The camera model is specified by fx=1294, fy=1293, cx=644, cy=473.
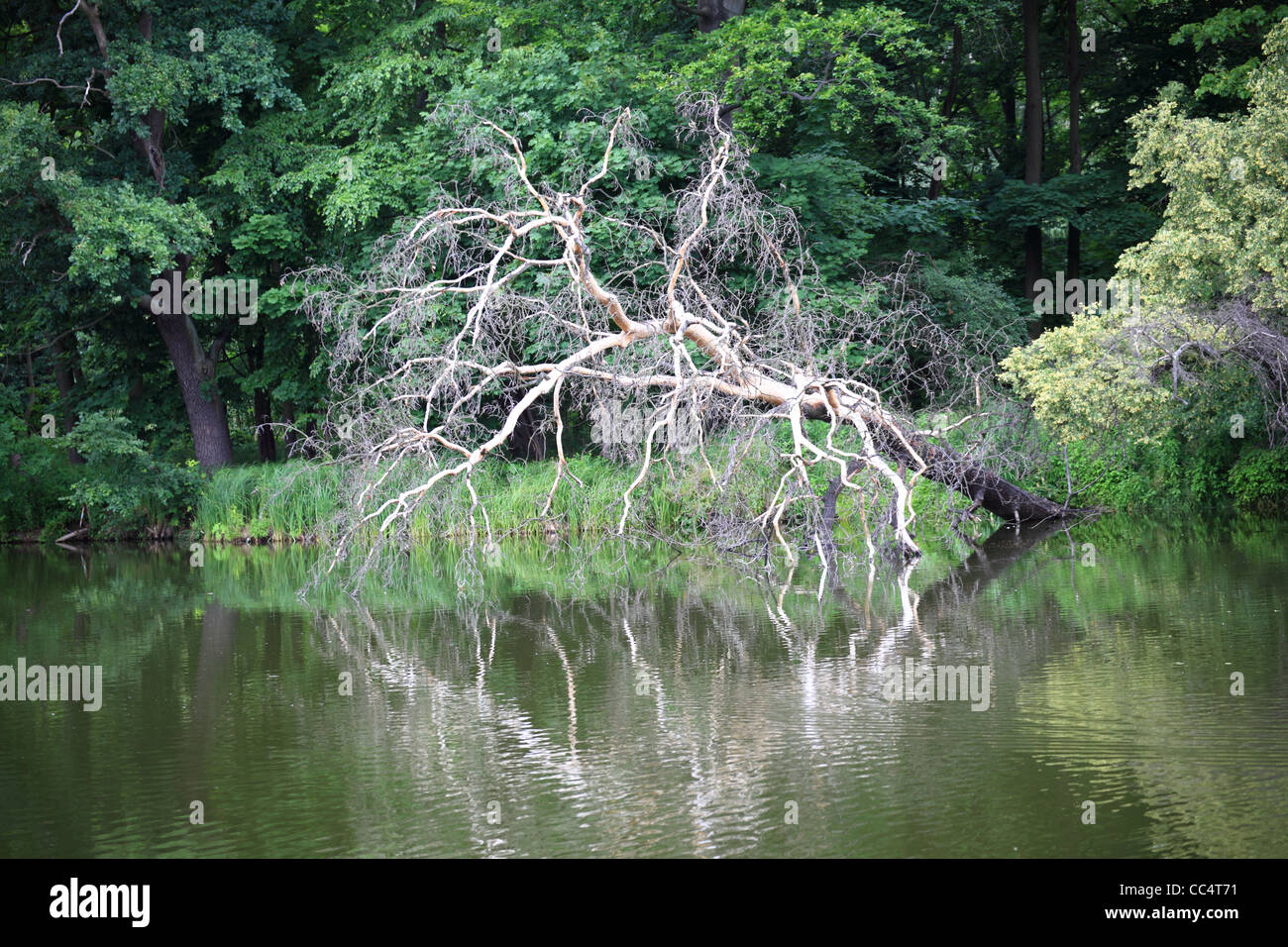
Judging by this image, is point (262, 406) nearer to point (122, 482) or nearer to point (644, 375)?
point (122, 482)

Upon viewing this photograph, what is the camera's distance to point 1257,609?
32.3ft

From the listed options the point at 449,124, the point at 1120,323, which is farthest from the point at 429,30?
the point at 1120,323

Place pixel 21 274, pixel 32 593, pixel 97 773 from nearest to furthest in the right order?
pixel 97 773 < pixel 32 593 < pixel 21 274

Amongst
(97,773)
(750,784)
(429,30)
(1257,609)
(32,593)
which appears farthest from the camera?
(429,30)

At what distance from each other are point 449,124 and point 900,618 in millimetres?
13540

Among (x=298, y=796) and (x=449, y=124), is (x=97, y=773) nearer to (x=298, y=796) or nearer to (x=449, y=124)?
(x=298, y=796)

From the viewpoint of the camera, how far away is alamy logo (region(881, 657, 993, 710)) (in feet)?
24.8

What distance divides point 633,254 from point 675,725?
11.8 metres

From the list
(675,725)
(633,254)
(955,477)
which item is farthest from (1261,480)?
(675,725)

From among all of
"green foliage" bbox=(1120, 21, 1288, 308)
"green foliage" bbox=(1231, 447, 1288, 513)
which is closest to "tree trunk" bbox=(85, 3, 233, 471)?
"green foliage" bbox=(1120, 21, 1288, 308)

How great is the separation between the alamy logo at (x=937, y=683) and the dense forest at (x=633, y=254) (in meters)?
4.54

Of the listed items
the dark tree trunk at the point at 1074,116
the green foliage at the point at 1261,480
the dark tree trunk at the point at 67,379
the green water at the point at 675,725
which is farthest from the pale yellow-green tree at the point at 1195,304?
the dark tree trunk at the point at 67,379
